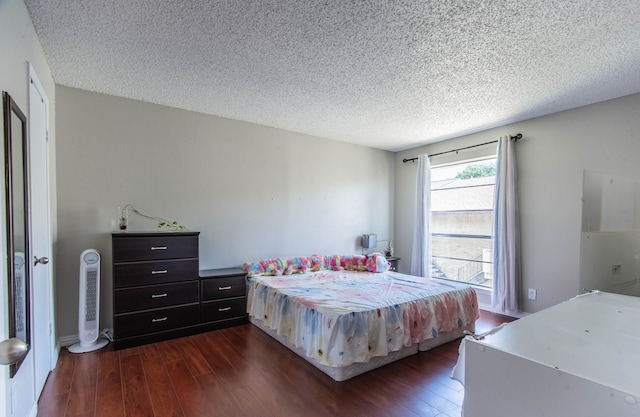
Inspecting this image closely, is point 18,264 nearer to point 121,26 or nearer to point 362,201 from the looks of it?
point 121,26

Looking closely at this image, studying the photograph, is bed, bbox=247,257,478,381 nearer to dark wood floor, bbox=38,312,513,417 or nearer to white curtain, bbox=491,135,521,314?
dark wood floor, bbox=38,312,513,417

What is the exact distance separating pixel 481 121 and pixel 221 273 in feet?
12.2

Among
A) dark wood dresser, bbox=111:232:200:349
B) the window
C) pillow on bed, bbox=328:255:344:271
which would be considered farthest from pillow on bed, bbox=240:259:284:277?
the window

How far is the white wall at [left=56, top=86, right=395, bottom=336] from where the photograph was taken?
3014 millimetres

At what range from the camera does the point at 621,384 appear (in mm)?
812

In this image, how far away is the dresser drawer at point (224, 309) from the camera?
3.30 m

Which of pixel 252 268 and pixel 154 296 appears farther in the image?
pixel 252 268

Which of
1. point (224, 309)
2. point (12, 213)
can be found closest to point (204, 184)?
point (224, 309)

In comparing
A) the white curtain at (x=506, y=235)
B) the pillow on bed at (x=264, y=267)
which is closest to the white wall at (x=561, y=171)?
the white curtain at (x=506, y=235)

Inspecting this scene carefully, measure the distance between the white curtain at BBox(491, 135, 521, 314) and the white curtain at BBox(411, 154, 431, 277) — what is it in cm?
109

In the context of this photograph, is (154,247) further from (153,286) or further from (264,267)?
(264,267)

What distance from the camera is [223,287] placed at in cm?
342

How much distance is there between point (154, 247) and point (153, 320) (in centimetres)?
71

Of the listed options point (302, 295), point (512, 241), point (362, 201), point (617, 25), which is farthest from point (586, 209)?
point (362, 201)
